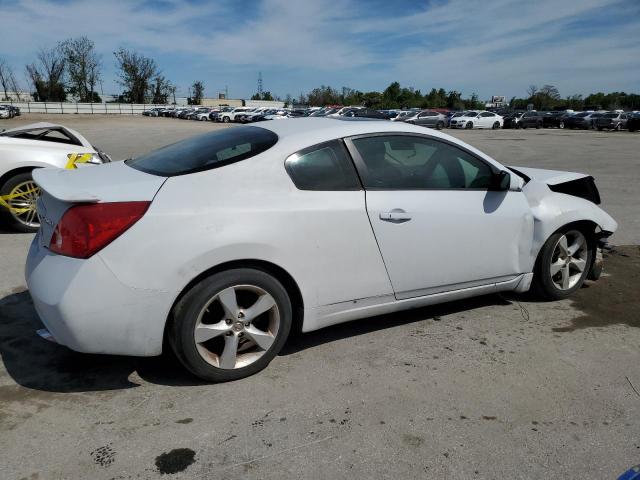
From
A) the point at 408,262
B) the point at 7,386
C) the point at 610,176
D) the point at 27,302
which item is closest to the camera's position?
the point at 7,386

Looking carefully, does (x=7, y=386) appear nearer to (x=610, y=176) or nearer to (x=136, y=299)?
(x=136, y=299)

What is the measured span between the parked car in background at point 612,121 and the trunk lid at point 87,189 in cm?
4365

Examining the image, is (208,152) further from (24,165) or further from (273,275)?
(24,165)

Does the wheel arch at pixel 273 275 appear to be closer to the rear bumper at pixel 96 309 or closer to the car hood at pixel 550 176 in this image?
the rear bumper at pixel 96 309

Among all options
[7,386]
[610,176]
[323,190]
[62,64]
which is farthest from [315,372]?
[62,64]

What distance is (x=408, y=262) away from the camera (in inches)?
132

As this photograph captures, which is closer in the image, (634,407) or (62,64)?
(634,407)

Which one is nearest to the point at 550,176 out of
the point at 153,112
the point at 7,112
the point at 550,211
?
the point at 550,211

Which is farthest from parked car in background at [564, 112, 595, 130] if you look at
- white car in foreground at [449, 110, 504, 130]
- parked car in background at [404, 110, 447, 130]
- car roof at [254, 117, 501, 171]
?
car roof at [254, 117, 501, 171]

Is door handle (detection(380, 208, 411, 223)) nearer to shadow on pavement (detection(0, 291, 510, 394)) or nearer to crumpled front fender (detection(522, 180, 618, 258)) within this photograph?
shadow on pavement (detection(0, 291, 510, 394))

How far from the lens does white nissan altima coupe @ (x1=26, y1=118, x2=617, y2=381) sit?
262 cm

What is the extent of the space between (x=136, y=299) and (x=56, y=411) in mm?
741

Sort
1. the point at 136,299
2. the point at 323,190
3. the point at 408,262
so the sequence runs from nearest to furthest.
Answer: the point at 136,299
the point at 323,190
the point at 408,262

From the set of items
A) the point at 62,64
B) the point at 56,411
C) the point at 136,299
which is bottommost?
the point at 56,411
